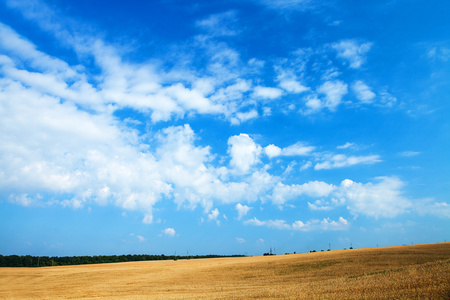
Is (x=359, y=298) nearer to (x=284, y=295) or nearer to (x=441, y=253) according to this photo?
(x=284, y=295)

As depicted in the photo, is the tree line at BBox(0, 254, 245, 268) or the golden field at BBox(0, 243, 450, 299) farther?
the tree line at BBox(0, 254, 245, 268)

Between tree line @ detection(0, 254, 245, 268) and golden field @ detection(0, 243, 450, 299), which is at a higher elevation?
golden field @ detection(0, 243, 450, 299)

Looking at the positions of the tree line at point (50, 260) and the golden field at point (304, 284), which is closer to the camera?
the golden field at point (304, 284)

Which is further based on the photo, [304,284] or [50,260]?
[50,260]

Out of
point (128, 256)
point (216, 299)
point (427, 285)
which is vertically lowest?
point (128, 256)

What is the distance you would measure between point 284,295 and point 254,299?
220 centimetres

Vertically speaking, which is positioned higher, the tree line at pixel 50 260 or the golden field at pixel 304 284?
the golden field at pixel 304 284

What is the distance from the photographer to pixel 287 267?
1960 inches

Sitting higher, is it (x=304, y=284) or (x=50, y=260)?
(x=304, y=284)

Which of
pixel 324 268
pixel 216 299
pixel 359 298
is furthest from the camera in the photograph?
pixel 324 268

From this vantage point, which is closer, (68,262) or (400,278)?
(400,278)

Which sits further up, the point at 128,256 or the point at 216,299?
the point at 216,299

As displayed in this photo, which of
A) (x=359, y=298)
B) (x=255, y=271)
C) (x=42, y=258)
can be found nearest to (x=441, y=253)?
(x=255, y=271)

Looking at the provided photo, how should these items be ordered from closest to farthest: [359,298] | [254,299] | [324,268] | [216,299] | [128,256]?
[359,298] → [254,299] → [216,299] → [324,268] → [128,256]
